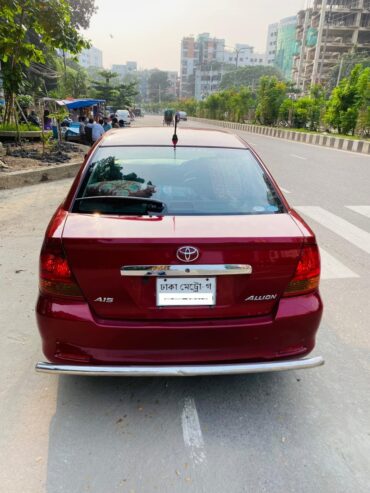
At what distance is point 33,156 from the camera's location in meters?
11.8

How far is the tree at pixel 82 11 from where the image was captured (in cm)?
3750

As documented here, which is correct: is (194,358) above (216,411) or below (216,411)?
above

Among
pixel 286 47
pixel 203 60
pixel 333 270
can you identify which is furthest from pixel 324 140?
pixel 203 60

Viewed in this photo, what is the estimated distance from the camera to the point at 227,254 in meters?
2.13

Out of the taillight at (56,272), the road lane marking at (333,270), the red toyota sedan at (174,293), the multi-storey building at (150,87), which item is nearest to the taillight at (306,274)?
the red toyota sedan at (174,293)

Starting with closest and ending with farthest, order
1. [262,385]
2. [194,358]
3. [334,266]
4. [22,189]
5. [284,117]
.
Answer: [194,358]
[262,385]
[334,266]
[22,189]
[284,117]

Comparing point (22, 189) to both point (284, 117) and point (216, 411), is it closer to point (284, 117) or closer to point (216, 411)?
point (216, 411)

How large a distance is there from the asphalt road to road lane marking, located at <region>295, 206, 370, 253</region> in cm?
229

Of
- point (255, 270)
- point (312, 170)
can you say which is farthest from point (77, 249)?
point (312, 170)

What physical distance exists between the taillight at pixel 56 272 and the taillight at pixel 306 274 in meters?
1.13

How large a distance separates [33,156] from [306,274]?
10971 mm

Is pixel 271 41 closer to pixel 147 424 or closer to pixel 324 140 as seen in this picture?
pixel 324 140

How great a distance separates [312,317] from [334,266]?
2639 millimetres

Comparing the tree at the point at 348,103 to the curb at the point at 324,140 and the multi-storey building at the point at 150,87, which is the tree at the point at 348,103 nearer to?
the curb at the point at 324,140
